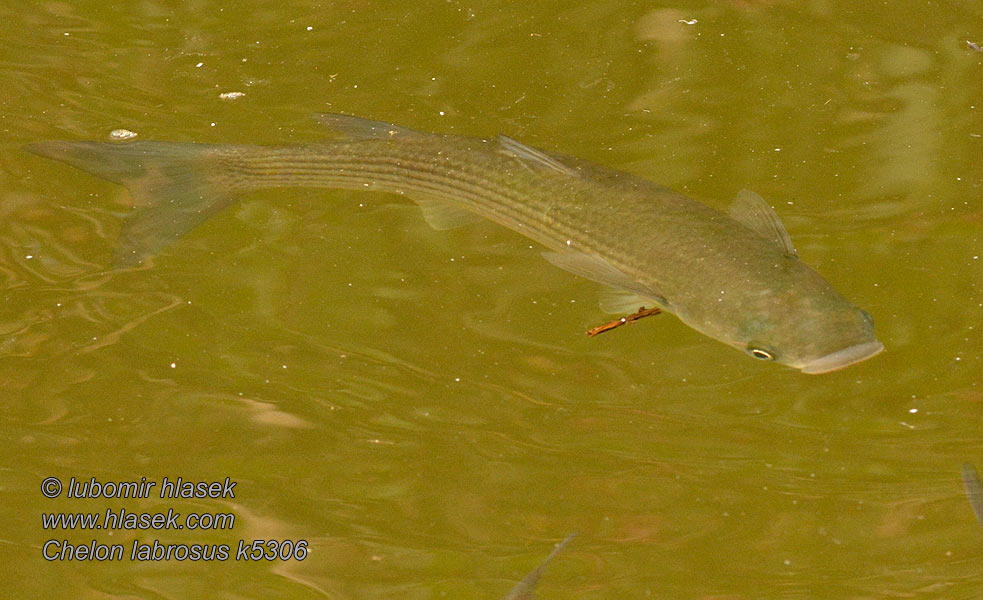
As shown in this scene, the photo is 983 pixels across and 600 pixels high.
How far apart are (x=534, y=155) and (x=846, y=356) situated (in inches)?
67.7

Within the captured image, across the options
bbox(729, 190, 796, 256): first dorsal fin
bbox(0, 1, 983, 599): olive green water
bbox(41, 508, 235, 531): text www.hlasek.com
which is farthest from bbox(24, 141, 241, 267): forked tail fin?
bbox(729, 190, 796, 256): first dorsal fin

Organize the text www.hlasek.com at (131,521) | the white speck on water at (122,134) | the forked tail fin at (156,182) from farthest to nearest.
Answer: the white speck on water at (122,134) → the forked tail fin at (156,182) → the text www.hlasek.com at (131,521)

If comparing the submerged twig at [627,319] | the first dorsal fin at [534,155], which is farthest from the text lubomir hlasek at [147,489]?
the first dorsal fin at [534,155]

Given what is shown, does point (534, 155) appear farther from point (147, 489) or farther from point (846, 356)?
point (147, 489)

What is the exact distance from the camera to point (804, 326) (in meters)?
3.56

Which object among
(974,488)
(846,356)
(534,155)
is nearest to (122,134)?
(534,155)

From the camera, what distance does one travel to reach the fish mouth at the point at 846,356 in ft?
11.2

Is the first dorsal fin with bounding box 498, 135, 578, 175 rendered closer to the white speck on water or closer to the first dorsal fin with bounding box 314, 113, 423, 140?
the first dorsal fin with bounding box 314, 113, 423, 140

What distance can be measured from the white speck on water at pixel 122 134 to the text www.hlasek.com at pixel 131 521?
8.21 ft

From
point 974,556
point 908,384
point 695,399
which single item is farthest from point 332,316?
point 974,556

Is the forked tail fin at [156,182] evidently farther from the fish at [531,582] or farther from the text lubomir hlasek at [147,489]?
the fish at [531,582]

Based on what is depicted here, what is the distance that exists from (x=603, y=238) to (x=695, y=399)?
87 cm

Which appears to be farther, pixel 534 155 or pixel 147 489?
pixel 534 155

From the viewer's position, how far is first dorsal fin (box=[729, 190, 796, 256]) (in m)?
3.98
